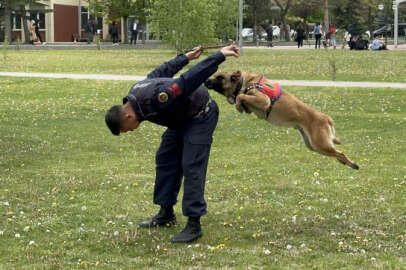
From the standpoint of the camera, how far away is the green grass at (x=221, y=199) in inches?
251

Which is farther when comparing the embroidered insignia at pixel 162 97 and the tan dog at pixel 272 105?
the tan dog at pixel 272 105

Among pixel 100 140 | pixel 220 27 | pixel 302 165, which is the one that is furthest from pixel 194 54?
pixel 220 27

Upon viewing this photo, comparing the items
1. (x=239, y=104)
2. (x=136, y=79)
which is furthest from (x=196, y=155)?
(x=136, y=79)

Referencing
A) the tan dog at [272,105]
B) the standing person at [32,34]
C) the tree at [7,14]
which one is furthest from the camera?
the standing person at [32,34]

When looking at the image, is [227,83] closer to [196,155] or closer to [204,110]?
[204,110]

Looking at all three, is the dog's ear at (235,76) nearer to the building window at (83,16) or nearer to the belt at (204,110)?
the belt at (204,110)

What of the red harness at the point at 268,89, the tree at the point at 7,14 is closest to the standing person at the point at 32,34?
the tree at the point at 7,14

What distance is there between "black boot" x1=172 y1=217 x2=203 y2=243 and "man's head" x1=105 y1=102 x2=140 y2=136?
1.07 meters

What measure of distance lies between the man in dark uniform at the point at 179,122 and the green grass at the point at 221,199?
289 mm

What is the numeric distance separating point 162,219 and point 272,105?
4.99 ft

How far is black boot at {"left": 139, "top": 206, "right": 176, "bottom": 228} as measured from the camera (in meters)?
7.33

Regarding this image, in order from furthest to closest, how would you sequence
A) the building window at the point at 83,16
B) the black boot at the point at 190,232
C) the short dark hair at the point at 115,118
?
the building window at the point at 83,16
the black boot at the point at 190,232
the short dark hair at the point at 115,118

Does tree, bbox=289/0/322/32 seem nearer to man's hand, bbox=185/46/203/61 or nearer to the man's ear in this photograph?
man's hand, bbox=185/46/203/61

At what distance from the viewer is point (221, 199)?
848 cm
